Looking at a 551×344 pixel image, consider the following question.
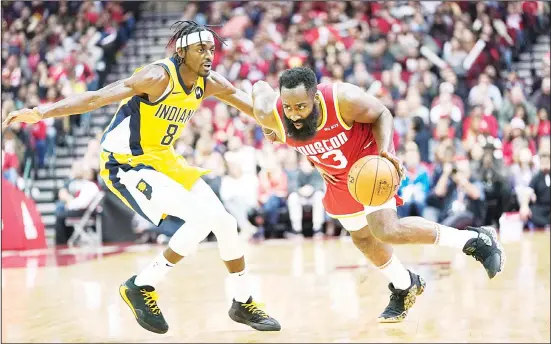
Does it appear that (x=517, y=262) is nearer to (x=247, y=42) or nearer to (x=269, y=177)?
(x=269, y=177)

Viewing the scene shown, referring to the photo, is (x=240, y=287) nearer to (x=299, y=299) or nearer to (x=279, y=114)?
(x=279, y=114)

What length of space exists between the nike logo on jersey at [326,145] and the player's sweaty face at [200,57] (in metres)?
0.90

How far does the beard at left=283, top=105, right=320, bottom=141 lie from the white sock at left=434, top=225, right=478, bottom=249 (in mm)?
1169

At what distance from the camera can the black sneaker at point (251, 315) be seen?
6418 millimetres

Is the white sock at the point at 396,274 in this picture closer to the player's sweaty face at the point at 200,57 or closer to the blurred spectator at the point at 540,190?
the player's sweaty face at the point at 200,57

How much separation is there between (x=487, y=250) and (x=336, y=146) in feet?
4.30

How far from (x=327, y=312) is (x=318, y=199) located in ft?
17.4

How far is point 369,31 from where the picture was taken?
1703 cm

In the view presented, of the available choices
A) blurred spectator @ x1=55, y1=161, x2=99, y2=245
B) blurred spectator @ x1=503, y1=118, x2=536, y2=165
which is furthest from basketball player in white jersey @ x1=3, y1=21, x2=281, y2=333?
blurred spectator @ x1=503, y1=118, x2=536, y2=165

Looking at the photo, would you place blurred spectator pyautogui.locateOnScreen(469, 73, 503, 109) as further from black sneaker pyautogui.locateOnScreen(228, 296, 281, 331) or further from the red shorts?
black sneaker pyautogui.locateOnScreen(228, 296, 281, 331)

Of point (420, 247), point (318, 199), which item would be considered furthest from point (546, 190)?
point (318, 199)

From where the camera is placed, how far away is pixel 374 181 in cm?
569

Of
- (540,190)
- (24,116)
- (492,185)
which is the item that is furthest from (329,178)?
(540,190)

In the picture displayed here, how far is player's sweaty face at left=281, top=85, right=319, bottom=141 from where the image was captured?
579 centimetres
